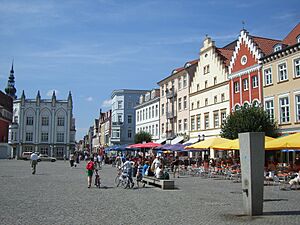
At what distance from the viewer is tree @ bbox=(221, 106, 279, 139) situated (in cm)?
3189

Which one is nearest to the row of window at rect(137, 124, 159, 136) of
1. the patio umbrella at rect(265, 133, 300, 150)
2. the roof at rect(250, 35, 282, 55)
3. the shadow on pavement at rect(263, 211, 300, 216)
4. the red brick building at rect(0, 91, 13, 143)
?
the roof at rect(250, 35, 282, 55)

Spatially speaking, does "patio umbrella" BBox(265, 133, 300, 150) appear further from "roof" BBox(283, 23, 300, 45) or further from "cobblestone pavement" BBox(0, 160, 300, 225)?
"roof" BBox(283, 23, 300, 45)

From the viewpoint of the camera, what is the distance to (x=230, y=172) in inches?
997

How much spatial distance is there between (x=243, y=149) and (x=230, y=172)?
14.4 metres

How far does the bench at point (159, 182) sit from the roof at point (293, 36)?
64.7 feet

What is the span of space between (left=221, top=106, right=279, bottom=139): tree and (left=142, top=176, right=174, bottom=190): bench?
43.6ft

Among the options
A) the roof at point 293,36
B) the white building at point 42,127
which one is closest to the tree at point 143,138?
the roof at point 293,36

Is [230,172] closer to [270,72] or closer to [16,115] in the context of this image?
[270,72]

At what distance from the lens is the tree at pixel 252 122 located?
31891mm

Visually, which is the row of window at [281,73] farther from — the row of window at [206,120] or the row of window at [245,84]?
the row of window at [206,120]

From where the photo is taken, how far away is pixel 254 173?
36.5ft

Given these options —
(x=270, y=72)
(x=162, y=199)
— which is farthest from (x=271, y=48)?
(x=162, y=199)

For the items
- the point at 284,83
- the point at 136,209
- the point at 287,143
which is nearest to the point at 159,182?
the point at 287,143

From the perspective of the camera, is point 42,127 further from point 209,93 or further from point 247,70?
point 247,70
